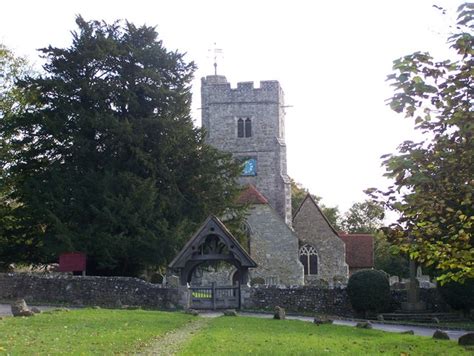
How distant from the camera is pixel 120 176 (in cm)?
3067

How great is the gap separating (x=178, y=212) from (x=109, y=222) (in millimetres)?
3546

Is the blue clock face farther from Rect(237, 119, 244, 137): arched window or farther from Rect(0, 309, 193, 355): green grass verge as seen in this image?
Rect(0, 309, 193, 355): green grass verge

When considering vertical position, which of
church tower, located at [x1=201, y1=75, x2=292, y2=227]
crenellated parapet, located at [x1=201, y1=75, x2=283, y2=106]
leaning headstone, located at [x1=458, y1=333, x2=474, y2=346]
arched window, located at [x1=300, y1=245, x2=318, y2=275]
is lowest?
leaning headstone, located at [x1=458, y1=333, x2=474, y2=346]

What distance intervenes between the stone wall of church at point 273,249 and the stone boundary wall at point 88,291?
56.5 ft

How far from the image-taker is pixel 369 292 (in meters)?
26.2

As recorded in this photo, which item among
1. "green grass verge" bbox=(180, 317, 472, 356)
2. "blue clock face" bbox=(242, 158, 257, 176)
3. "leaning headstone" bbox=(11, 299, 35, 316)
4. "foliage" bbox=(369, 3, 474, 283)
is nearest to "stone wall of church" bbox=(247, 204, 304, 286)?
"blue clock face" bbox=(242, 158, 257, 176)

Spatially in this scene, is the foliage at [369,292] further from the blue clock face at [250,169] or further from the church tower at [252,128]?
the blue clock face at [250,169]

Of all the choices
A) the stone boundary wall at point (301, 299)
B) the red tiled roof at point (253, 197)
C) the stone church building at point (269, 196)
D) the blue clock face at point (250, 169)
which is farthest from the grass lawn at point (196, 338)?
the blue clock face at point (250, 169)

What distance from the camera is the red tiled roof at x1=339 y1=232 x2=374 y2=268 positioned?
51.1m

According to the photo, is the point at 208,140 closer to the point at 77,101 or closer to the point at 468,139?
the point at 77,101

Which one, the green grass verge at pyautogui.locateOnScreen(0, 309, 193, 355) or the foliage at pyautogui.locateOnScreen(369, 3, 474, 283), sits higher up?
the foliage at pyautogui.locateOnScreen(369, 3, 474, 283)

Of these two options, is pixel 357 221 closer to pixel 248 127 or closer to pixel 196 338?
pixel 248 127

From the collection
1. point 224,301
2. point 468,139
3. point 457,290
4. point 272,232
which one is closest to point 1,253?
point 224,301

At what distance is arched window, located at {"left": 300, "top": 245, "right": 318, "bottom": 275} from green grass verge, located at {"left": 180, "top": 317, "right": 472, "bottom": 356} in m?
27.3
